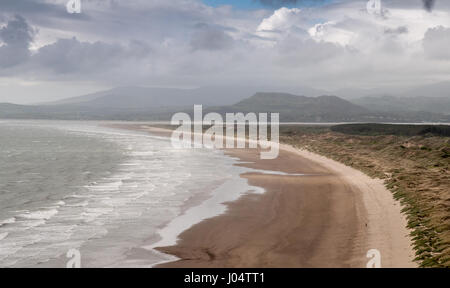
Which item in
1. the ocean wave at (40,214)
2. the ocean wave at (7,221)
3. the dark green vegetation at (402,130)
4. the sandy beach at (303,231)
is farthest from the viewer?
the dark green vegetation at (402,130)

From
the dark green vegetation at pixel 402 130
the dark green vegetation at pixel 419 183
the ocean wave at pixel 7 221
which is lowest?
the ocean wave at pixel 7 221

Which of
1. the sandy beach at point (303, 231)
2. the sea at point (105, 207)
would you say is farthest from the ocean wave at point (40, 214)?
the sandy beach at point (303, 231)

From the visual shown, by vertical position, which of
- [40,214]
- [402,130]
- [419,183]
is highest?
[402,130]

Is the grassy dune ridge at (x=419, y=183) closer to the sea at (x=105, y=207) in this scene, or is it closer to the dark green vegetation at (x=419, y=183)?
the dark green vegetation at (x=419, y=183)

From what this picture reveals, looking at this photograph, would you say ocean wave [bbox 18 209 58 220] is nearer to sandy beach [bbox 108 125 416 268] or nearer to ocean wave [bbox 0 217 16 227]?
ocean wave [bbox 0 217 16 227]

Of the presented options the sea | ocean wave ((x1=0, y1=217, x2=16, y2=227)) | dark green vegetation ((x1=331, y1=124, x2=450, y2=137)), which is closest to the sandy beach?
the sea

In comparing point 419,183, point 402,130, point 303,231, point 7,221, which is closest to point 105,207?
point 7,221

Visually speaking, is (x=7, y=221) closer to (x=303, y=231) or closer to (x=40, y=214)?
(x=40, y=214)
